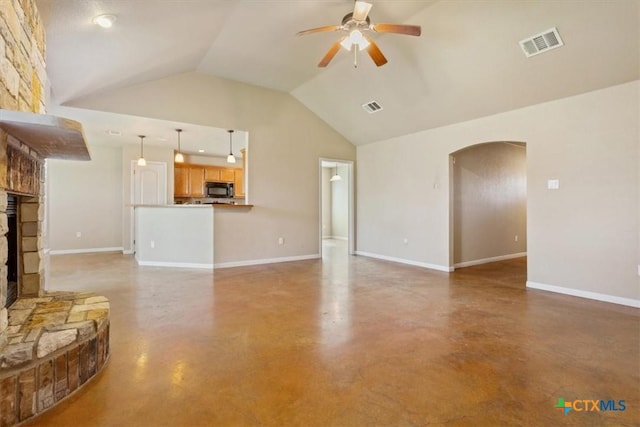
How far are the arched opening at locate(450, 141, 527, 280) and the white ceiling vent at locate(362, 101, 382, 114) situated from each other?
5.32 feet

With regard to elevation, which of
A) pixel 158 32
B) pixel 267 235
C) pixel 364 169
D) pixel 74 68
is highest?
pixel 158 32

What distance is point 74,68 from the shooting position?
356 centimetres

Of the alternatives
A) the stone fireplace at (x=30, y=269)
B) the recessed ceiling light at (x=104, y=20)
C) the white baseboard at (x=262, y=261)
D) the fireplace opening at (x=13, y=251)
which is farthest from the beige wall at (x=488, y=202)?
the fireplace opening at (x=13, y=251)

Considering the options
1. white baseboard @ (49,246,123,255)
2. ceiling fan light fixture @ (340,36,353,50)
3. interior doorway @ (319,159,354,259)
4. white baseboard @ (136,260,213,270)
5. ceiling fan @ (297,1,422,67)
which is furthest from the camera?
interior doorway @ (319,159,354,259)

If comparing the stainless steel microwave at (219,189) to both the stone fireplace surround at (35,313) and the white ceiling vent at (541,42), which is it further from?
the white ceiling vent at (541,42)

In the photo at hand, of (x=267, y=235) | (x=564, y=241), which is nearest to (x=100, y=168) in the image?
(x=267, y=235)

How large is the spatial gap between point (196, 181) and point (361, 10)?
6725 mm

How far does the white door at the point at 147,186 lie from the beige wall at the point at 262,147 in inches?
116

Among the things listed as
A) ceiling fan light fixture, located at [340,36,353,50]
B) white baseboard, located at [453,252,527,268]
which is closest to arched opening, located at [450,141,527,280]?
white baseboard, located at [453,252,527,268]

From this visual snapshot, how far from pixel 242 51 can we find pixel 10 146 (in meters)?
3.38

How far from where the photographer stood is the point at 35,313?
2188mm

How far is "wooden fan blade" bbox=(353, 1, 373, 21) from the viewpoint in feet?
9.03

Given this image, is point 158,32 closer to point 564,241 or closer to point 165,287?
point 165,287

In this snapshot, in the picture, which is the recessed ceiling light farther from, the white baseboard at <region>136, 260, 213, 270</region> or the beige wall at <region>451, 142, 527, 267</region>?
the beige wall at <region>451, 142, 527, 267</region>
